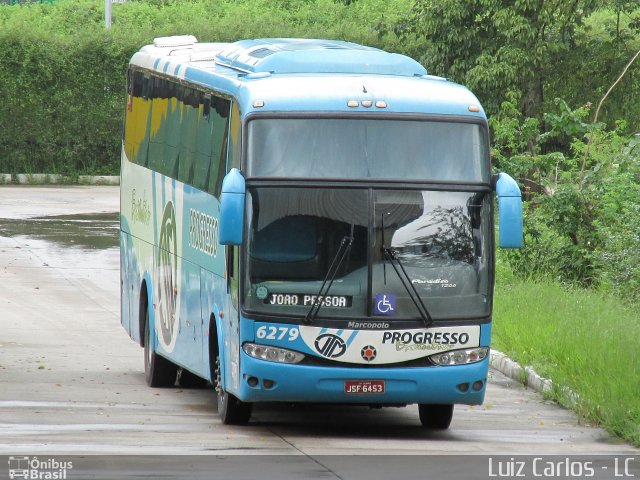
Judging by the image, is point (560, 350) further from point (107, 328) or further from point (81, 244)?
point (81, 244)

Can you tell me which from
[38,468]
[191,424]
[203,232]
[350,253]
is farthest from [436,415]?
[38,468]

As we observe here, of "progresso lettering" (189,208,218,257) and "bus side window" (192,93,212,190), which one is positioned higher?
"bus side window" (192,93,212,190)

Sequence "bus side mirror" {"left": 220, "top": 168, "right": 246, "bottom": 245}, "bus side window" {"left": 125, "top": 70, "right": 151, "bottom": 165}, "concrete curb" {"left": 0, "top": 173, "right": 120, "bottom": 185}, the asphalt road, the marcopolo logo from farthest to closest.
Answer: "concrete curb" {"left": 0, "top": 173, "right": 120, "bottom": 185}
"bus side window" {"left": 125, "top": 70, "right": 151, "bottom": 165}
"bus side mirror" {"left": 220, "top": 168, "right": 246, "bottom": 245}
the asphalt road
the marcopolo logo

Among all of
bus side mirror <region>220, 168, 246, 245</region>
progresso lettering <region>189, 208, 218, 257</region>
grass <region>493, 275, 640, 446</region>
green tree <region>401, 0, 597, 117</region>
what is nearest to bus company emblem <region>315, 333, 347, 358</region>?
bus side mirror <region>220, 168, 246, 245</region>

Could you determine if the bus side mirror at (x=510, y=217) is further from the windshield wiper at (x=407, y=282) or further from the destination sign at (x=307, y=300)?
the destination sign at (x=307, y=300)

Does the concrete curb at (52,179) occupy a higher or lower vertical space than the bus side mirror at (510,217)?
lower

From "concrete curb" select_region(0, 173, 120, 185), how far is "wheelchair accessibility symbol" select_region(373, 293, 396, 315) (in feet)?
94.9

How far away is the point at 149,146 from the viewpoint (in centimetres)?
1675

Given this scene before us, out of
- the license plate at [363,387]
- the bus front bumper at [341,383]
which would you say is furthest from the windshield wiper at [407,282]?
the license plate at [363,387]

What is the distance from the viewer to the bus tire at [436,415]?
13.2 metres

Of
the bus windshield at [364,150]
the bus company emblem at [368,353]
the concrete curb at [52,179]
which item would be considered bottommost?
the concrete curb at [52,179]

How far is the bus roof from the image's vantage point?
41.0 feet

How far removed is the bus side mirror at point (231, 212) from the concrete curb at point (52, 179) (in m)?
28.9

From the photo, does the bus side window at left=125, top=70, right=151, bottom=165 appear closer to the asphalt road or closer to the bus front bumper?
the asphalt road
